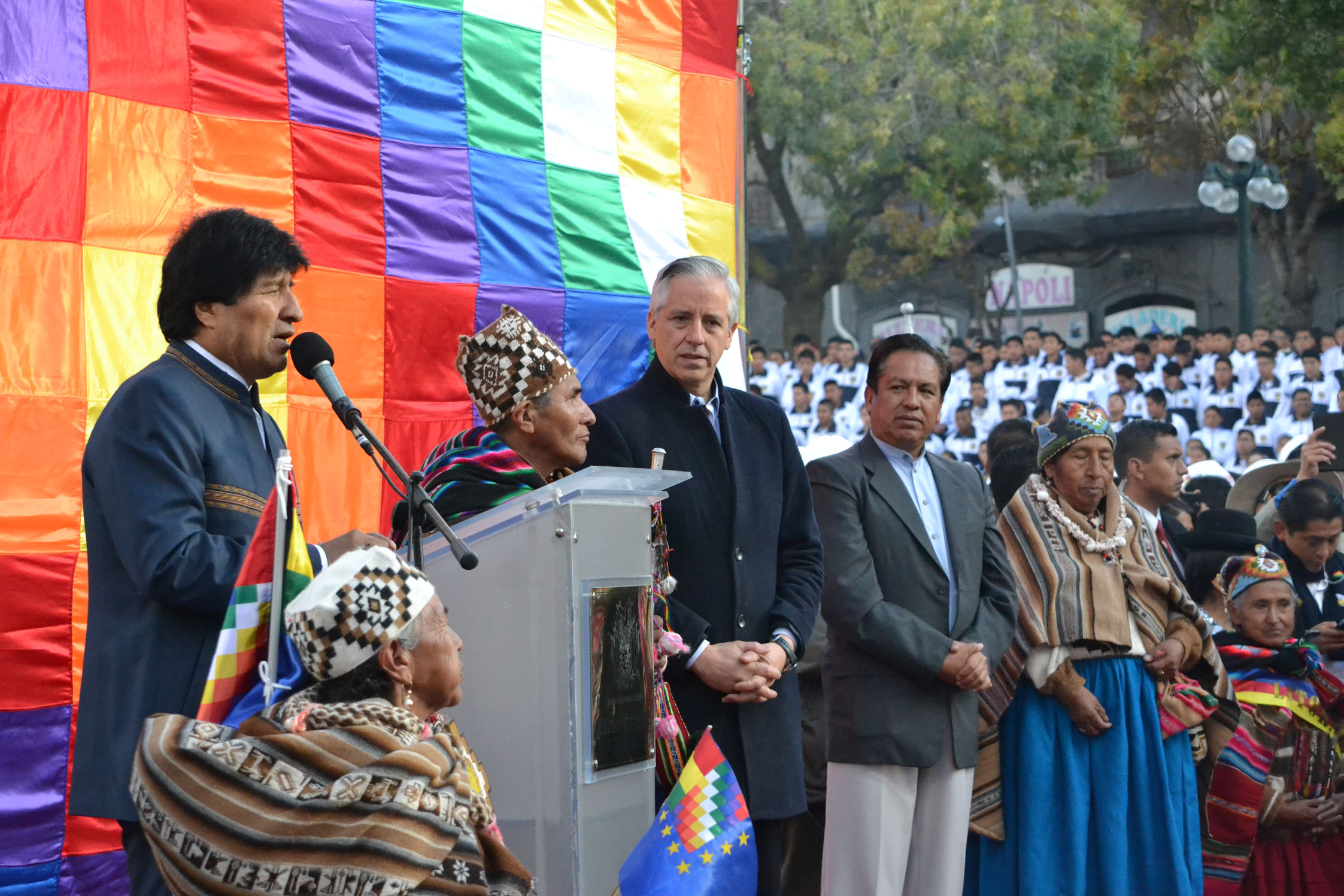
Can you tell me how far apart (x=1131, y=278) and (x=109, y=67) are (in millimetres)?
24268

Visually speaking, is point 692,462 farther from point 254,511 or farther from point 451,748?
point 451,748

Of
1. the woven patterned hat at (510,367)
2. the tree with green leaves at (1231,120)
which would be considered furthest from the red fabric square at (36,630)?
the tree with green leaves at (1231,120)

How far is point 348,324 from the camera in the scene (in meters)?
4.89

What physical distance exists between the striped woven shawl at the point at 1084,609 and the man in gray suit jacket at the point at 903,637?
290 millimetres

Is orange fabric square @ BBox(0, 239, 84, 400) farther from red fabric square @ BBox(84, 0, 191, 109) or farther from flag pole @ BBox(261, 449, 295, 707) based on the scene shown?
flag pole @ BBox(261, 449, 295, 707)

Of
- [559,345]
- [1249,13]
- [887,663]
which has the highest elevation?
[1249,13]

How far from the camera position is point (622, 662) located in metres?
2.89

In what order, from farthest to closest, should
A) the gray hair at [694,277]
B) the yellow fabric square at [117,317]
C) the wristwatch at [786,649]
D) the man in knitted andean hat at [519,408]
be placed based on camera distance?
the yellow fabric square at [117,317] < the gray hair at [694,277] < the wristwatch at [786,649] < the man in knitted andean hat at [519,408]

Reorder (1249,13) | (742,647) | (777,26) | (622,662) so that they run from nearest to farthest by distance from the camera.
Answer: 1. (622,662)
2. (742,647)
3. (1249,13)
4. (777,26)

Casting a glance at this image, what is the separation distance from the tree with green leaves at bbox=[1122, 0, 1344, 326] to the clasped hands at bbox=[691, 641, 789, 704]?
16.2 m

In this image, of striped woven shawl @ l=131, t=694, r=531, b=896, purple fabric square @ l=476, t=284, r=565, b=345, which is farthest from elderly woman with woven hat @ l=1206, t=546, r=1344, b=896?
striped woven shawl @ l=131, t=694, r=531, b=896

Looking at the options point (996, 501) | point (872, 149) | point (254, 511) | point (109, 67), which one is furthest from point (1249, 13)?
point (254, 511)

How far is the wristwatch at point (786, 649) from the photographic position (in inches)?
139

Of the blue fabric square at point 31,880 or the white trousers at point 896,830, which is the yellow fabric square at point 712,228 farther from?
the blue fabric square at point 31,880
